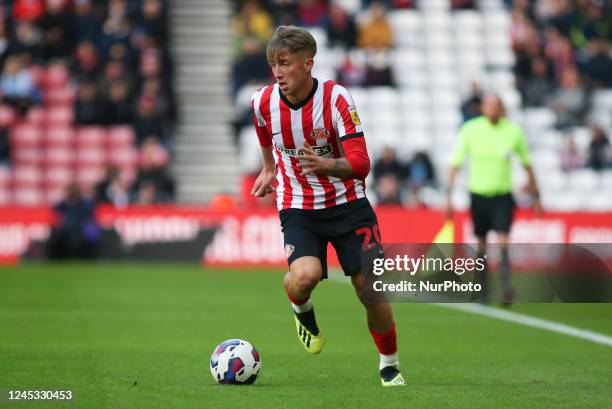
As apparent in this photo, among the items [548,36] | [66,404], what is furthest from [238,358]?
[548,36]

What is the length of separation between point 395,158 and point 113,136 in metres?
5.38

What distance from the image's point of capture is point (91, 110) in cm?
2312

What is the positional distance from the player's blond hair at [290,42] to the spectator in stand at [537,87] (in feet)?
58.9

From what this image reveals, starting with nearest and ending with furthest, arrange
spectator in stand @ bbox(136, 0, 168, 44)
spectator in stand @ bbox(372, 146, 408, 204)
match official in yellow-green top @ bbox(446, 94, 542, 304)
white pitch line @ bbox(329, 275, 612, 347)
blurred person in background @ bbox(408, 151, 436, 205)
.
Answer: white pitch line @ bbox(329, 275, 612, 347)
match official in yellow-green top @ bbox(446, 94, 542, 304)
spectator in stand @ bbox(372, 146, 408, 204)
blurred person in background @ bbox(408, 151, 436, 205)
spectator in stand @ bbox(136, 0, 168, 44)

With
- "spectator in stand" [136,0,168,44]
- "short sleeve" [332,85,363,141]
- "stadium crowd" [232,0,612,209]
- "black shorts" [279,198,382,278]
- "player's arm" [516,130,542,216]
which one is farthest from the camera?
"spectator in stand" [136,0,168,44]

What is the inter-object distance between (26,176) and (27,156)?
49 cm

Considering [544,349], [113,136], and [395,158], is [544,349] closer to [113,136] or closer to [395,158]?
[395,158]

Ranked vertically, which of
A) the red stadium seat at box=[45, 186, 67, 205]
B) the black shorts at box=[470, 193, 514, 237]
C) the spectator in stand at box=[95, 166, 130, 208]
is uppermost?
the black shorts at box=[470, 193, 514, 237]

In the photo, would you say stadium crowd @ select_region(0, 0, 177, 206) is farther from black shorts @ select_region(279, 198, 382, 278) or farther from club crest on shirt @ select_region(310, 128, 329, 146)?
club crest on shirt @ select_region(310, 128, 329, 146)

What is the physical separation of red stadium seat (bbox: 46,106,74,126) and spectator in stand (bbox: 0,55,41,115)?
17.3 inches

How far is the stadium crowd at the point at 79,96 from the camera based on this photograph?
22.7 meters

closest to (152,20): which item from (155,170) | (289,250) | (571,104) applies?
(155,170)

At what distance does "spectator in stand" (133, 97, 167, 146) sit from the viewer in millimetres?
22719

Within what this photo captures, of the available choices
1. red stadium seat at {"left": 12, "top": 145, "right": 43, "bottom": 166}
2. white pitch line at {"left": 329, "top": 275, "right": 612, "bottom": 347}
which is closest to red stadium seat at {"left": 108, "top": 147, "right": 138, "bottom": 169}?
red stadium seat at {"left": 12, "top": 145, "right": 43, "bottom": 166}
